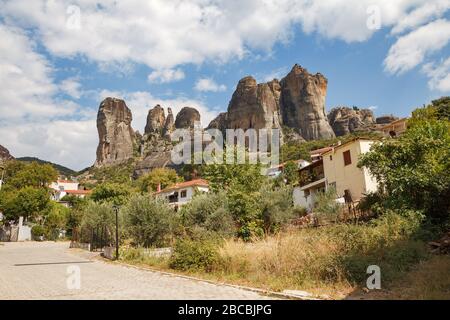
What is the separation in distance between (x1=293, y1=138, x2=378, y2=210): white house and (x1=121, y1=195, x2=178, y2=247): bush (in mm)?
14722

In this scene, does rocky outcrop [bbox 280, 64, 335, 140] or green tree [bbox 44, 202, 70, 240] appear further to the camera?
rocky outcrop [bbox 280, 64, 335, 140]

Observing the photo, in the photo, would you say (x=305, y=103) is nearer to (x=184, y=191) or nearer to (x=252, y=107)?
(x=252, y=107)

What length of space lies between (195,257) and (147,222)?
30.7ft

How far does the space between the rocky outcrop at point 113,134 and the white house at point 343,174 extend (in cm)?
9031

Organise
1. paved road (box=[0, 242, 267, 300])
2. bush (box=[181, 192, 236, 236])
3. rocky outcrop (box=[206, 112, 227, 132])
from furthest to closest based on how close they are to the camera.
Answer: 1. rocky outcrop (box=[206, 112, 227, 132])
2. bush (box=[181, 192, 236, 236])
3. paved road (box=[0, 242, 267, 300])

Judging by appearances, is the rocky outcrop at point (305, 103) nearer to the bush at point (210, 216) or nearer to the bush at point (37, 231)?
the bush at point (37, 231)

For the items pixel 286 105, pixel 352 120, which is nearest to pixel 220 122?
pixel 286 105

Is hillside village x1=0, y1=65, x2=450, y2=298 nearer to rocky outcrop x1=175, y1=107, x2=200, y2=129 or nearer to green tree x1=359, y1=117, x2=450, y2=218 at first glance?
green tree x1=359, y1=117, x2=450, y2=218

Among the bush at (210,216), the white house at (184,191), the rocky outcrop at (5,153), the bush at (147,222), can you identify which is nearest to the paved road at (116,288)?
the bush at (147,222)

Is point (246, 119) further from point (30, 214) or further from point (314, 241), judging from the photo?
point (314, 241)

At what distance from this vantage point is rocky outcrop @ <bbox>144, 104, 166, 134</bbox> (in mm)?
131250

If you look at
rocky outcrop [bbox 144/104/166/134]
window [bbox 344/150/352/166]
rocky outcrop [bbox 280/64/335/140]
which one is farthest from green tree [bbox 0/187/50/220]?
rocky outcrop [bbox 144/104/166/134]
